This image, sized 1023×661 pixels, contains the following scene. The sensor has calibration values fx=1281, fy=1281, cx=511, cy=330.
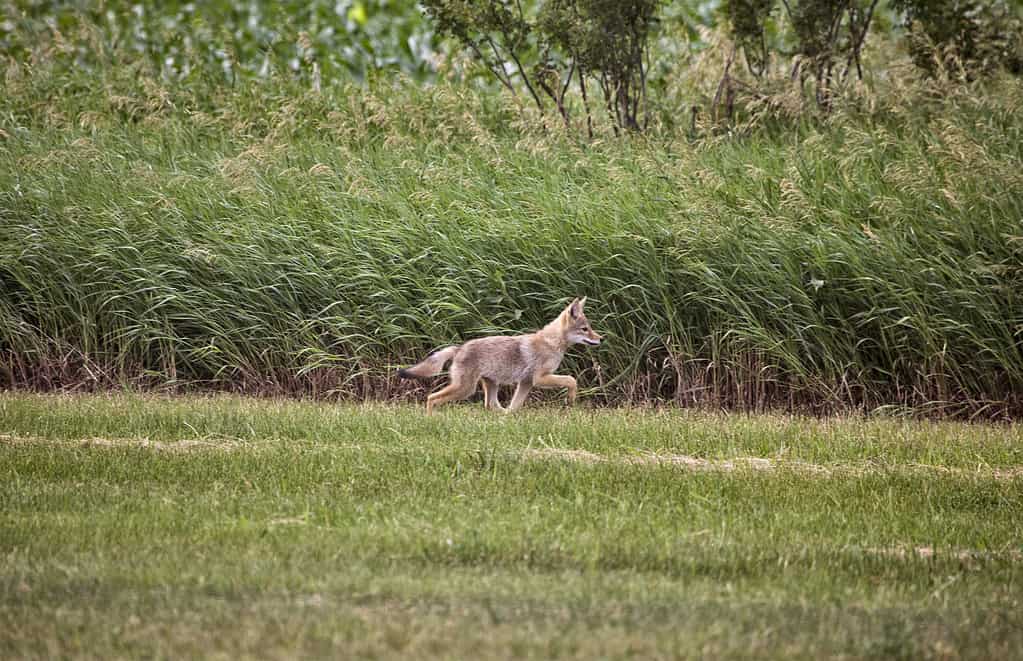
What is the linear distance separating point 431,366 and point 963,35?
8481mm

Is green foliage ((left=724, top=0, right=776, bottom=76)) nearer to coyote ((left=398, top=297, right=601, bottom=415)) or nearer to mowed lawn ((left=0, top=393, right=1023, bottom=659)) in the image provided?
coyote ((left=398, top=297, right=601, bottom=415))

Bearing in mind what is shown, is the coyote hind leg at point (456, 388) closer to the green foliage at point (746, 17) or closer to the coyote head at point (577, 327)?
the coyote head at point (577, 327)

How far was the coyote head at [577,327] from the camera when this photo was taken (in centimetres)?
944

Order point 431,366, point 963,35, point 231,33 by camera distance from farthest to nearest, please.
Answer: point 231,33 → point 963,35 → point 431,366

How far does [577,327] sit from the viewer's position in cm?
946

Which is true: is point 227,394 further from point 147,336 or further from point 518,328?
point 518,328

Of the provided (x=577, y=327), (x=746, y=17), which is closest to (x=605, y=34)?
(x=746, y=17)

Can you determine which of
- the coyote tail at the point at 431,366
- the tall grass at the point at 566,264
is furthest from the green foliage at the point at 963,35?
the coyote tail at the point at 431,366

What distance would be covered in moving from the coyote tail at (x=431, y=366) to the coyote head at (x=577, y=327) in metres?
0.82

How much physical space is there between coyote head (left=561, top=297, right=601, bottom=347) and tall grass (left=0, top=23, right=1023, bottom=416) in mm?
822

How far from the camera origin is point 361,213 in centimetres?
1154

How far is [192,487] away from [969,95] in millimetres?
9257

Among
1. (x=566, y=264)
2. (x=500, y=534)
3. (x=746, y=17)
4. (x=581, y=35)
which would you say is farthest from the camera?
(x=746, y=17)

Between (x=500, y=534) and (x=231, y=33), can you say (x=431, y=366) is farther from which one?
(x=231, y=33)
